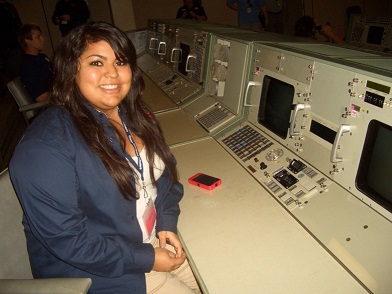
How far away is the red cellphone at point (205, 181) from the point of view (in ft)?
4.78

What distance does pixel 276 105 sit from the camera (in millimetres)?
1601

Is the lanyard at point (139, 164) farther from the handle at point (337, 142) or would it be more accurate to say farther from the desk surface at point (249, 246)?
the handle at point (337, 142)

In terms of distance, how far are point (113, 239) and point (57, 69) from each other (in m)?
0.59

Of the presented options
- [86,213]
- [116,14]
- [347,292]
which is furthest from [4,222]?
[116,14]

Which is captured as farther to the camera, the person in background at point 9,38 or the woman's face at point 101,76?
the person in background at point 9,38

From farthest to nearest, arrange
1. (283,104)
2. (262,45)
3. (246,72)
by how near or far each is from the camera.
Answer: (246,72) → (262,45) → (283,104)

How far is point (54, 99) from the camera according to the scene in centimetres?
100

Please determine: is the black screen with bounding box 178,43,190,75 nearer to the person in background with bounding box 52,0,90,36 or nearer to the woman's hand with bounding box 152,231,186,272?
the woman's hand with bounding box 152,231,186,272

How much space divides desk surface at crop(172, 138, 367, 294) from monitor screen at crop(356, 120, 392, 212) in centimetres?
27

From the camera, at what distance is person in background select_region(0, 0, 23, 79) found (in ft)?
16.4

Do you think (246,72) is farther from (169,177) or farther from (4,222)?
(4,222)

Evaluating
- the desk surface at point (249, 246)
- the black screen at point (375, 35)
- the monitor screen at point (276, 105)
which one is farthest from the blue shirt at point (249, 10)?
the desk surface at point (249, 246)

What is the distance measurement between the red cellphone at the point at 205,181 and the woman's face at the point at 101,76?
62 centimetres

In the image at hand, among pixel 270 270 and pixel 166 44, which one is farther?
pixel 166 44
